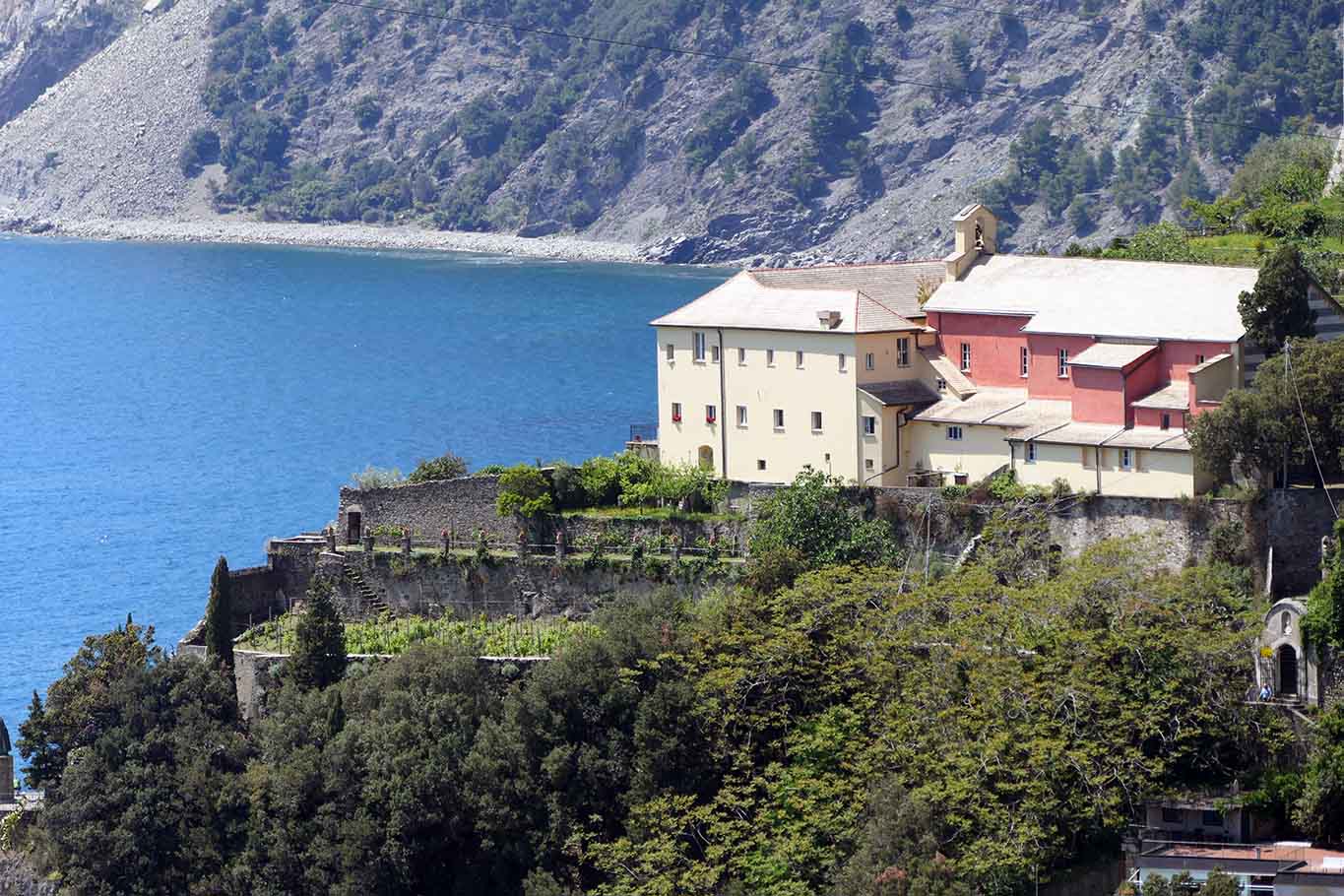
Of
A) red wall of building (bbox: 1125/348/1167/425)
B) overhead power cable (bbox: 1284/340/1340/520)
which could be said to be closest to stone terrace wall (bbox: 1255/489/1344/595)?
overhead power cable (bbox: 1284/340/1340/520)

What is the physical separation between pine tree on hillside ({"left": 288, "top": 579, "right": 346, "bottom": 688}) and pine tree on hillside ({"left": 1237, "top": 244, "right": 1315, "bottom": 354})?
22.8 meters

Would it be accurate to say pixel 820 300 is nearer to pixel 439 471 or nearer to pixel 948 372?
pixel 948 372

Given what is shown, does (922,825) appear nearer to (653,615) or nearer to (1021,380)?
(653,615)

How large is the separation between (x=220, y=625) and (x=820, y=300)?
17.3m

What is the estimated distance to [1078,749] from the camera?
4981 centimetres

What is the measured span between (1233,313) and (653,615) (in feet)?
52.1

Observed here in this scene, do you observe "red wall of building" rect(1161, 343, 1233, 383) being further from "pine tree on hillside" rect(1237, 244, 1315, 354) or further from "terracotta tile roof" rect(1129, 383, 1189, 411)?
"pine tree on hillside" rect(1237, 244, 1315, 354)

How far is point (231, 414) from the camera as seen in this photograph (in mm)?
135000

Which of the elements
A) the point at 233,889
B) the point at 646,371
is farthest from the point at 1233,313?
the point at 646,371

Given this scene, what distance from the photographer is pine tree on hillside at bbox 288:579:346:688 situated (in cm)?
5916

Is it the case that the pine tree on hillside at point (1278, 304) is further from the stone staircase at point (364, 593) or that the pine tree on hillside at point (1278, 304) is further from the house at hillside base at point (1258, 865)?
the stone staircase at point (364, 593)

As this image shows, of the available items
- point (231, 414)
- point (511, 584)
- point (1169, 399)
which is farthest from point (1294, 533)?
point (231, 414)

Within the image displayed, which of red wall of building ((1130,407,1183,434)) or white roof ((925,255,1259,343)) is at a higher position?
white roof ((925,255,1259,343))

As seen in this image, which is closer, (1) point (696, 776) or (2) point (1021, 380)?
(1) point (696, 776)
